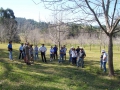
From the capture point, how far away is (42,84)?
11.1 meters

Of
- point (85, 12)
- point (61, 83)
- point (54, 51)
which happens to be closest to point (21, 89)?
point (61, 83)

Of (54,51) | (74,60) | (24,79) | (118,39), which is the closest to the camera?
(24,79)

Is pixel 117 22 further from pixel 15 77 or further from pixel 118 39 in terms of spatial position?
pixel 118 39

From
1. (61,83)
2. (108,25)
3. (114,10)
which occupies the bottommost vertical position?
(61,83)

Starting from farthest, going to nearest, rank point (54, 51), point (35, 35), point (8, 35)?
point (35, 35) → point (8, 35) → point (54, 51)

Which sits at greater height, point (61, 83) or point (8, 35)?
point (8, 35)

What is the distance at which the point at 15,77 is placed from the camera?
12.3m

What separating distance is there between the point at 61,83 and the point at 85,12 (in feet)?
16.7

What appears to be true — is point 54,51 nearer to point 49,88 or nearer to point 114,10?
point 114,10

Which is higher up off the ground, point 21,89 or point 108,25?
point 108,25

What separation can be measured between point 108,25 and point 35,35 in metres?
65.2

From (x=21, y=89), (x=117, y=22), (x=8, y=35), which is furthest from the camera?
(x=8, y=35)

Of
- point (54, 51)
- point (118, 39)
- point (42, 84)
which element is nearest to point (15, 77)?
point (42, 84)

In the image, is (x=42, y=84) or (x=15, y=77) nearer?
(x=42, y=84)
